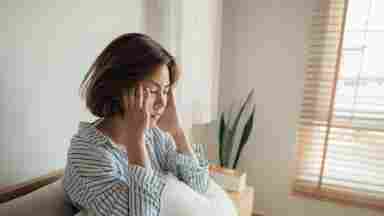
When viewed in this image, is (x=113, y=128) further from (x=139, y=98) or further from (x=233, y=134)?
(x=233, y=134)

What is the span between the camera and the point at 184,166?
3.32 feet

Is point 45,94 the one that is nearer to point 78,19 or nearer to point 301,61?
point 78,19

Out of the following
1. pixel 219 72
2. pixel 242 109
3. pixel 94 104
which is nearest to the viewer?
pixel 94 104

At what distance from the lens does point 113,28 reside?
3.78ft

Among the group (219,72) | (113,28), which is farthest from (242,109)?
(113,28)

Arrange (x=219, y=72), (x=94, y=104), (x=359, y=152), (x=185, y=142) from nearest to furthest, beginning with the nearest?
(x=94, y=104) → (x=185, y=142) → (x=359, y=152) → (x=219, y=72)

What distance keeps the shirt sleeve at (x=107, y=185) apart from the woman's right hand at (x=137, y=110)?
95 millimetres

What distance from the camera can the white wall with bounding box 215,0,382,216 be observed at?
1.93 m

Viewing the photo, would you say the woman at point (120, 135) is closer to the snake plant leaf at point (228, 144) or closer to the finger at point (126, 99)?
the finger at point (126, 99)

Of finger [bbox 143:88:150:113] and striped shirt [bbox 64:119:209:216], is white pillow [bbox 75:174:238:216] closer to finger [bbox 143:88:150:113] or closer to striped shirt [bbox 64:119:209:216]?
striped shirt [bbox 64:119:209:216]

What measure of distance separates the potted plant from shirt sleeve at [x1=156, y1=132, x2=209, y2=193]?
0.45 meters

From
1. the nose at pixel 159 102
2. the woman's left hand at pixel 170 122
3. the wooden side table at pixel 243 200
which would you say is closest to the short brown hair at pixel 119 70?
the nose at pixel 159 102

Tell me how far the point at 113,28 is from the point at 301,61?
1.33 metres

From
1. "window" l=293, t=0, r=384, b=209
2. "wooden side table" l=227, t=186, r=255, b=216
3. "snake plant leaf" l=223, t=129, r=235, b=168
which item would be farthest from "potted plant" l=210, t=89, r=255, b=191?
"window" l=293, t=0, r=384, b=209
